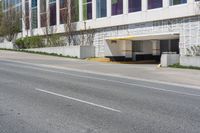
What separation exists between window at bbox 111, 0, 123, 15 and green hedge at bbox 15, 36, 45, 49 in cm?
1392

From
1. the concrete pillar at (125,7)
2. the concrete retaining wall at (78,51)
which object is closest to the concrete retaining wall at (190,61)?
the concrete pillar at (125,7)

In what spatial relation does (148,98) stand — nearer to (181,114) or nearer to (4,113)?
(181,114)

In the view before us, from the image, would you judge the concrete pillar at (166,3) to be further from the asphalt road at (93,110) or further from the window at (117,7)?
the asphalt road at (93,110)

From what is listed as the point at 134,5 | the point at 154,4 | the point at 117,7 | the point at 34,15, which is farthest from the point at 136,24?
the point at 34,15

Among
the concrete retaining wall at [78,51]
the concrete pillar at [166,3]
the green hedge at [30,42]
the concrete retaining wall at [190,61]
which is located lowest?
the concrete retaining wall at [190,61]

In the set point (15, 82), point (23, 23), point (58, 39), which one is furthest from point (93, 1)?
point (15, 82)

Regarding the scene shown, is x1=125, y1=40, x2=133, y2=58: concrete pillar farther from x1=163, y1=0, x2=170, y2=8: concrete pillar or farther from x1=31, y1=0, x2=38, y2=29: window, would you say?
x1=31, y1=0, x2=38, y2=29: window

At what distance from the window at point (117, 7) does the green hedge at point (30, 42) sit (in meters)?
13.9

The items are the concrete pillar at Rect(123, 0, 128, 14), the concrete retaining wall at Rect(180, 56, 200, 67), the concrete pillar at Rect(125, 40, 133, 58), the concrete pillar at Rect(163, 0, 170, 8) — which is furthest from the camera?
the concrete pillar at Rect(125, 40, 133, 58)

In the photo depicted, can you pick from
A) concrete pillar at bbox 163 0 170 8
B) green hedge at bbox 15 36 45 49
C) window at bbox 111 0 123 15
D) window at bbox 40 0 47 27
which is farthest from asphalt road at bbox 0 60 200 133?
window at bbox 40 0 47 27

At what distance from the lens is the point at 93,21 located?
44844 mm

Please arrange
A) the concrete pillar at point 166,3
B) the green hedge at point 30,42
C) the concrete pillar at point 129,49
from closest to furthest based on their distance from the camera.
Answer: the concrete pillar at point 166,3 < the concrete pillar at point 129,49 < the green hedge at point 30,42

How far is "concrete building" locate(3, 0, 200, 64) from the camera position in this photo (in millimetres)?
34000

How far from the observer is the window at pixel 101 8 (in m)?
43.6
